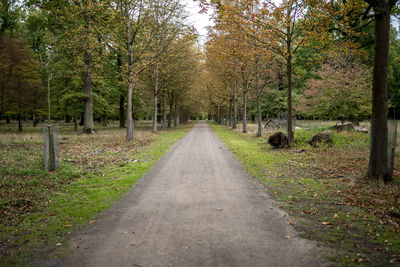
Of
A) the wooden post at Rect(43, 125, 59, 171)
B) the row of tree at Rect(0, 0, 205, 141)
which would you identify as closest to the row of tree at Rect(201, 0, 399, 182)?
the row of tree at Rect(0, 0, 205, 141)

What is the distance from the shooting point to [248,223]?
186 inches

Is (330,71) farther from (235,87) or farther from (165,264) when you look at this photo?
(165,264)

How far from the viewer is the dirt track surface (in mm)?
3510

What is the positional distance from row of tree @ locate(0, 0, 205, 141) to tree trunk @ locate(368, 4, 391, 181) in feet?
36.5

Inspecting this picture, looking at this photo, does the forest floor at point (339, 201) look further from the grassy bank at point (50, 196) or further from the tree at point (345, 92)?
the tree at point (345, 92)

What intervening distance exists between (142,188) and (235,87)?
25.1m

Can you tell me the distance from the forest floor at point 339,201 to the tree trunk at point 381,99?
51 centimetres

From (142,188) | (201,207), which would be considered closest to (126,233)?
(201,207)

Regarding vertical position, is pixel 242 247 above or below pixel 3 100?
below

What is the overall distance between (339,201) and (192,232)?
390 centimetres

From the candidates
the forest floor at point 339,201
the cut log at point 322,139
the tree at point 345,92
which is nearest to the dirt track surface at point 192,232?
the forest floor at point 339,201

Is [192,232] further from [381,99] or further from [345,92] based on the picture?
[345,92]

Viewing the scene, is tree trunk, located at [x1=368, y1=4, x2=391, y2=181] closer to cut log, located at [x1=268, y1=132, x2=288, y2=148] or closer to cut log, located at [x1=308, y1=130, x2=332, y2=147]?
cut log, located at [x1=308, y1=130, x2=332, y2=147]

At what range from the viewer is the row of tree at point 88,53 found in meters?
17.7
